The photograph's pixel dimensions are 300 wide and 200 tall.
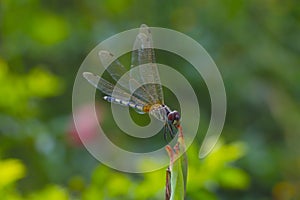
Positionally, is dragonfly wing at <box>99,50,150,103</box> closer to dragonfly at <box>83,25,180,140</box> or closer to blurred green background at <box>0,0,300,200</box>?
dragonfly at <box>83,25,180,140</box>

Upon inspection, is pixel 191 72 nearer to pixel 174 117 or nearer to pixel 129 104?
pixel 129 104

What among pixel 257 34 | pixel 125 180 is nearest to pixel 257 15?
pixel 257 34

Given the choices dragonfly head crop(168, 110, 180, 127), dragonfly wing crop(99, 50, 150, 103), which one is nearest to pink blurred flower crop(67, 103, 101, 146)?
dragonfly wing crop(99, 50, 150, 103)

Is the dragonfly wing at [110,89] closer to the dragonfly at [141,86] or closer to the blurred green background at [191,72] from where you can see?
the dragonfly at [141,86]

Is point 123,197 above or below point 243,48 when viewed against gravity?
below

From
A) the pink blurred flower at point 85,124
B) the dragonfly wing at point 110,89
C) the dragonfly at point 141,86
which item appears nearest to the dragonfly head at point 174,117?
the dragonfly at point 141,86

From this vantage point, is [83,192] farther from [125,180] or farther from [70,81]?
[70,81]

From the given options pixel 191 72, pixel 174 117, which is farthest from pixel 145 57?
pixel 191 72
